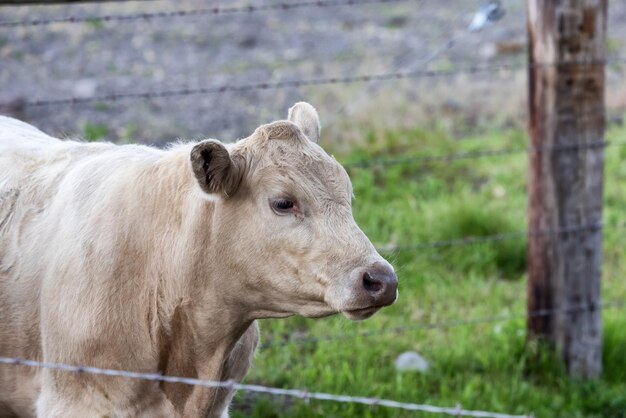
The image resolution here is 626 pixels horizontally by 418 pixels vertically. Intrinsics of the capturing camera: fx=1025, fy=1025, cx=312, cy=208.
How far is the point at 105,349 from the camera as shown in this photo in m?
3.88

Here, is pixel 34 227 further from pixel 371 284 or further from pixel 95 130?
pixel 95 130

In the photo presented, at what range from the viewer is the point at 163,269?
12.9ft

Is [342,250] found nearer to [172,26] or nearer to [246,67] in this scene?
[246,67]

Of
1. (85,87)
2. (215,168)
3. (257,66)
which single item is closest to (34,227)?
(215,168)

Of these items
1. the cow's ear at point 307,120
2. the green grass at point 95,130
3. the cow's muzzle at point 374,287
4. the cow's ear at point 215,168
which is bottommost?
the cow's muzzle at point 374,287

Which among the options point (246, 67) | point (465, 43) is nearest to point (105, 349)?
point (246, 67)

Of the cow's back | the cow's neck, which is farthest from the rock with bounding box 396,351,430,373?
the cow's back

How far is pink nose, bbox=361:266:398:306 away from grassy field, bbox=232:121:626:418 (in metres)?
1.85

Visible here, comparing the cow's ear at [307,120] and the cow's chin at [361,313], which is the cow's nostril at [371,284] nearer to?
the cow's chin at [361,313]

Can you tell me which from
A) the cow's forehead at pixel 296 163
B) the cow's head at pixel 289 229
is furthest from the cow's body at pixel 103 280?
the cow's forehead at pixel 296 163

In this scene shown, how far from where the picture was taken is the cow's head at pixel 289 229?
11.6 ft

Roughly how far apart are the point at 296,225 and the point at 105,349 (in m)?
0.90

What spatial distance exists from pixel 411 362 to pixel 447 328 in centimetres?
57

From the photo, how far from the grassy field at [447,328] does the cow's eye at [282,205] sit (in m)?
1.78
